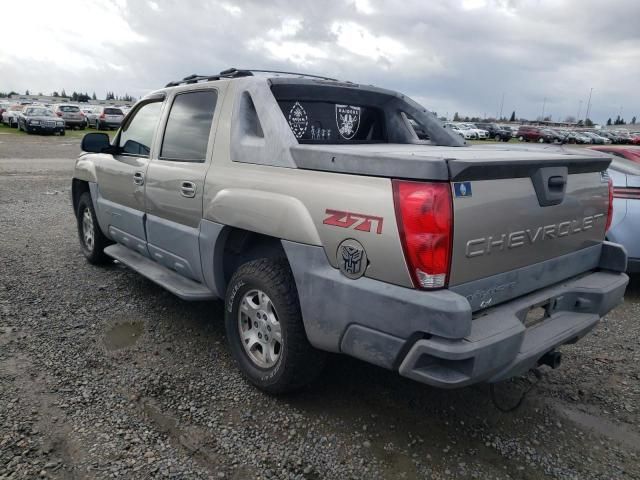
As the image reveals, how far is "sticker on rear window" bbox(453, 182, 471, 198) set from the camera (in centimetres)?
225

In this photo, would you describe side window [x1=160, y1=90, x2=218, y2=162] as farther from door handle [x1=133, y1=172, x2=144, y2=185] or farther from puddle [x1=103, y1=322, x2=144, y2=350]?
puddle [x1=103, y1=322, x2=144, y2=350]

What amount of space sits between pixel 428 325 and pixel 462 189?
2.05 feet

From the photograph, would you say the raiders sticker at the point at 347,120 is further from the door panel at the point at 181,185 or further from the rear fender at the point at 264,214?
the rear fender at the point at 264,214

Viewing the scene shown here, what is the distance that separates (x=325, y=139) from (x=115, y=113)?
3001 cm

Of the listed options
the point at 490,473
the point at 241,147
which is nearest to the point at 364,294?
the point at 490,473

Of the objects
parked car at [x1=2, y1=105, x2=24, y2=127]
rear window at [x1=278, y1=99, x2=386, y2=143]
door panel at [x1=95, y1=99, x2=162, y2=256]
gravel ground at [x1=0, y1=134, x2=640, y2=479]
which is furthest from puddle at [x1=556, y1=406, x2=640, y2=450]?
parked car at [x1=2, y1=105, x2=24, y2=127]

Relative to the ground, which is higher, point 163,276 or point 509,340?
point 509,340

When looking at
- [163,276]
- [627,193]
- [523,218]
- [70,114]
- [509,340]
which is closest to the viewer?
[509,340]

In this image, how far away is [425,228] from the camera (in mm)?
2219

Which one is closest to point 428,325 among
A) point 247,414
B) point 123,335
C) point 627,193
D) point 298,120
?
point 247,414

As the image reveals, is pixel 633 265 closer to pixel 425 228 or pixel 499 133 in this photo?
pixel 425 228

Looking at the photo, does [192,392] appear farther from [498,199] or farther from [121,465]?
[498,199]

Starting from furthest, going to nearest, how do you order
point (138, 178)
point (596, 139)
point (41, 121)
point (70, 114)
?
point (596, 139) → point (70, 114) → point (41, 121) → point (138, 178)

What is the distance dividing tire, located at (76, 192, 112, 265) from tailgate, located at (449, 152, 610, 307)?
168 inches
